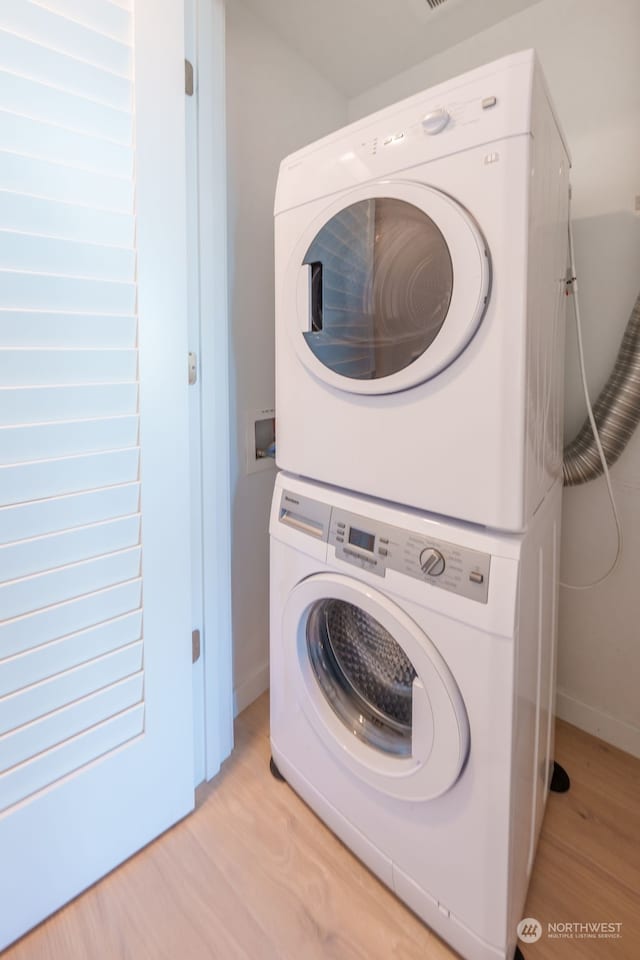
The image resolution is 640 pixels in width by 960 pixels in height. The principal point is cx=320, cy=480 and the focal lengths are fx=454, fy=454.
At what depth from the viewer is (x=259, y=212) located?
5.14 ft

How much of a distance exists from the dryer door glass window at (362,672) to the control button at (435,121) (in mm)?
996

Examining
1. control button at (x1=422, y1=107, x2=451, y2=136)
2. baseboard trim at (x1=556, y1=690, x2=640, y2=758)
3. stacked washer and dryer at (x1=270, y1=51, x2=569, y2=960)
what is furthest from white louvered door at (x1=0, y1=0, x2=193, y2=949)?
baseboard trim at (x1=556, y1=690, x2=640, y2=758)

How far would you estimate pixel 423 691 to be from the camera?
35.7 inches

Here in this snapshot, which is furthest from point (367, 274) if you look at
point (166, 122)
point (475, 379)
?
point (166, 122)

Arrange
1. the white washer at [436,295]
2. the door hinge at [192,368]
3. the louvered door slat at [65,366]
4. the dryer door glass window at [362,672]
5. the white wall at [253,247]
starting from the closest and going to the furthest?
1. the white washer at [436,295]
2. the louvered door slat at [65,366]
3. the dryer door glass window at [362,672]
4. the door hinge at [192,368]
5. the white wall at [253,247]

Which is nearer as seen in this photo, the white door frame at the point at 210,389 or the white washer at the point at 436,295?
the white washer at the point at 436,295

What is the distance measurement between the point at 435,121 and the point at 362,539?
2.67ft

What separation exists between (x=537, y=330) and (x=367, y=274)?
365 millimetres

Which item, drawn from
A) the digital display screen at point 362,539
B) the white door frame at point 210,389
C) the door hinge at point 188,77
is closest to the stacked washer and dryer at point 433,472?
the digital display screen at point 362,539

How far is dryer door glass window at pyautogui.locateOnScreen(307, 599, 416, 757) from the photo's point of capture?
1.11m

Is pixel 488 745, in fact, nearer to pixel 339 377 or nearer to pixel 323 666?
pixel 323 666

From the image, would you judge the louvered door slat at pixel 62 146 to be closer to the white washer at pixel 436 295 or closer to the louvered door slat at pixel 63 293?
the louvered door slat at pixel 63 293

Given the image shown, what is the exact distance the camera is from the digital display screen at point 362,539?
100 cm

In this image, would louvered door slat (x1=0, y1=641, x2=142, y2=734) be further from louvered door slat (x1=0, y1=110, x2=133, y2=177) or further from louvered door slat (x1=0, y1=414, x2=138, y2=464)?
louvered door slat (x1=0, y1=110, x2=133, y2=177)
